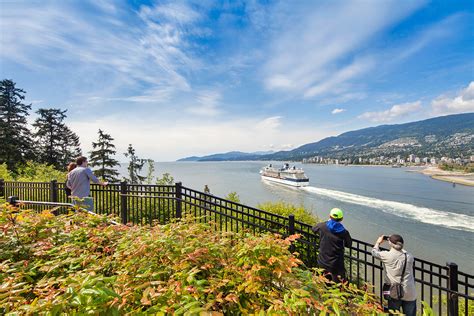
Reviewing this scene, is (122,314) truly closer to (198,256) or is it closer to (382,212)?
(198,256)

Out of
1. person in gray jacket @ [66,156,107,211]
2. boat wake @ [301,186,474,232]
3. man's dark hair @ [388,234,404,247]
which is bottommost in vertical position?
boat wake @ [301,186,474,232]

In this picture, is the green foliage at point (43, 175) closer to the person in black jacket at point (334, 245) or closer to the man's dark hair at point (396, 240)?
the person in black jacket at point (334, 245)

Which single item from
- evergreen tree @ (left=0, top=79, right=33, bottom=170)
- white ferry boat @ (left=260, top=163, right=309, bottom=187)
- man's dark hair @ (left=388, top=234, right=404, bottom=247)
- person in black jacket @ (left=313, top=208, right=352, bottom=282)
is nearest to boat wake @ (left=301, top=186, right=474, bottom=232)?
white ferry boat @ (left=260, top=163, right=309, bottom=187)

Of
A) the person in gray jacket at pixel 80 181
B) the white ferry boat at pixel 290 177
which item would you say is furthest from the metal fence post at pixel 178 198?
the white ferry boat at pixel 290 177

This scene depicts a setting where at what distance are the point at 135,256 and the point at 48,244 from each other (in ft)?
3.80

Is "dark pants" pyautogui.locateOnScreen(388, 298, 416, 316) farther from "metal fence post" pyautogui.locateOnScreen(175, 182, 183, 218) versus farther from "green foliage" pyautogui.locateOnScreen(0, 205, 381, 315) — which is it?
"metal fence post" pyautogui.locateOnScreen(175, 182, 183, 218)

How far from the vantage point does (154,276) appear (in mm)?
1848

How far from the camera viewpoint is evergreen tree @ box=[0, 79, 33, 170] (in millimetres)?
26062

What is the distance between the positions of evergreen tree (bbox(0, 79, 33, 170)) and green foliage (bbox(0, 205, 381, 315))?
29763mm

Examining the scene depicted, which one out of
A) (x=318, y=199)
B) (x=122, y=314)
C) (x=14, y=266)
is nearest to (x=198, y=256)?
(x=122, y=314)

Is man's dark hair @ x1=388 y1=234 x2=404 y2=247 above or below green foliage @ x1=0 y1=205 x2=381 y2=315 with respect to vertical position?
below

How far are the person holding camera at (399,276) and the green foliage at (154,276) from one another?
6.38 feet

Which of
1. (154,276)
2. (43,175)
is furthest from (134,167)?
(154,276)

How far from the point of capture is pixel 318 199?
3909 cm
